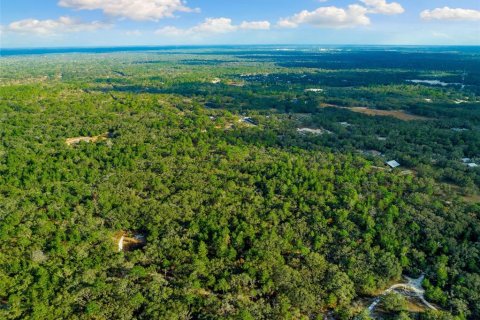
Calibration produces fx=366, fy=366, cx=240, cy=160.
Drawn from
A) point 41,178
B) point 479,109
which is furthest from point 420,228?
point 479,109

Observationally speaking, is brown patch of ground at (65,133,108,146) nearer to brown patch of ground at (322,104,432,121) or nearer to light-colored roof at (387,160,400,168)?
light-colored roof at (387,160,400,168)

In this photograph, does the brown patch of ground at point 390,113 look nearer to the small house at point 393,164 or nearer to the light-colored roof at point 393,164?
the light-colored roof at point 393,164

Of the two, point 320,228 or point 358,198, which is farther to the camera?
point 358,198

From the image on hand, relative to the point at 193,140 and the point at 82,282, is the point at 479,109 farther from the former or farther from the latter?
the point at 82,282

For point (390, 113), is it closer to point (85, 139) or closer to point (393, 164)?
point (393, 164)

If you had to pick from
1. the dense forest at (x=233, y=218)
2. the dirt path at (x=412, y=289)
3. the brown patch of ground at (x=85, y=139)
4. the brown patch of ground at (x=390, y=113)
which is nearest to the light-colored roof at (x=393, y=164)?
the dense forest at (x=233, y=218)

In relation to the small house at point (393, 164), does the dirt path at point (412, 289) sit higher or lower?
lower

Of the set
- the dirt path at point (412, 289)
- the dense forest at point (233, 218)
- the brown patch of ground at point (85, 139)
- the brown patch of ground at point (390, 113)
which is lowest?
the dirt path at point (412, 289)

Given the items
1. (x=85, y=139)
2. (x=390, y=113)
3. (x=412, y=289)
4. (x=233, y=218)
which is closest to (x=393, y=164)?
(x=412, y=289)

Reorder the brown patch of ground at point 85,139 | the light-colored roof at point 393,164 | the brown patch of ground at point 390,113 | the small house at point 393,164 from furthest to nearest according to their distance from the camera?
the brown patch of ground at point 390,113 → the brown patch of ground at point 85,139 → the light-colored roof at point 393,164 → the small house at point 393,164

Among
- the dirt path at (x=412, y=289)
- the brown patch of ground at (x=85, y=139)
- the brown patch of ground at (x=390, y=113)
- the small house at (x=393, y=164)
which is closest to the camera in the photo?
the dirt path at (x=412, y=289)
